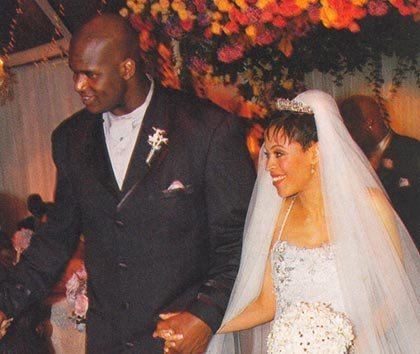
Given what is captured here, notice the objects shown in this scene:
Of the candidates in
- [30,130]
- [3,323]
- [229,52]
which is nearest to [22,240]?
[229,52]

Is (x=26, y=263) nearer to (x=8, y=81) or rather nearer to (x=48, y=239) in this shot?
(x=48, y=239)

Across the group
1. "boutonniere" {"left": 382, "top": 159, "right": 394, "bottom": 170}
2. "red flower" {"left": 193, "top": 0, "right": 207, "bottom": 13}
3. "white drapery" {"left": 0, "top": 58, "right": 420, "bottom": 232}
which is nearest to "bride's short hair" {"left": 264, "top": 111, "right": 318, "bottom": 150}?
"red flower" {"left": 193, "top": 0, "right": 207, "bottom": 13}

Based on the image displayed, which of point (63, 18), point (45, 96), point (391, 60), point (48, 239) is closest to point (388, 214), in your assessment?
point (48, 239)

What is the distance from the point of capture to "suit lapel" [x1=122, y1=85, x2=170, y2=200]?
3160 millimetres

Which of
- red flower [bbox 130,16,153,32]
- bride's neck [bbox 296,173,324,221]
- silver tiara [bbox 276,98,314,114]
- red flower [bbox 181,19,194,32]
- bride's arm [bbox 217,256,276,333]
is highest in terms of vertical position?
red flower [bbox 130,16,153,32]

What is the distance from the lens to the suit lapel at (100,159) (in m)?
3.19

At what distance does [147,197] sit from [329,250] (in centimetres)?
86

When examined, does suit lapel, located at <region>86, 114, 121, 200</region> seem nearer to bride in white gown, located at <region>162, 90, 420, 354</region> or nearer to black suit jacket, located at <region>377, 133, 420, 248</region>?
bride in white gown, located at <region>162, 90, 420, 354</region>

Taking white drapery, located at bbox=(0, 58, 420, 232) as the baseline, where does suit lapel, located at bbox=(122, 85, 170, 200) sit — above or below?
below

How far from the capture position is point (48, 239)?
345 cm

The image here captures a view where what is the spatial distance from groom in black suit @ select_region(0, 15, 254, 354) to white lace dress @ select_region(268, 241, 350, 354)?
47cm

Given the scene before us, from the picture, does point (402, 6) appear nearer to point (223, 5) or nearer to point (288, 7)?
point (288, 7)

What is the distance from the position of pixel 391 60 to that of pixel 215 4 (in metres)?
2.89

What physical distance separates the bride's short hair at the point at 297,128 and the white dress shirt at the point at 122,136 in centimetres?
56
